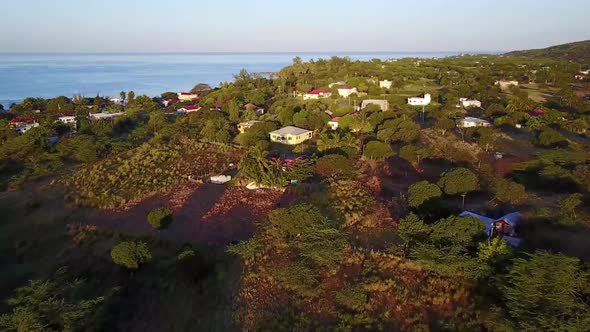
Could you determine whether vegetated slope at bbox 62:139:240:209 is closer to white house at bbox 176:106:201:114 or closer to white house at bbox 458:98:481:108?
white house at bbox 176:106:201:114

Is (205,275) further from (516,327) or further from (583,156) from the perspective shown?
(583,156)

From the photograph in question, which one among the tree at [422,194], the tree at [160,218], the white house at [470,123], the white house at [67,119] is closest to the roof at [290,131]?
the white house at [470,123]

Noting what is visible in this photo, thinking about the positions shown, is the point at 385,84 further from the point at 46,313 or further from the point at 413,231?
the point at 46,313

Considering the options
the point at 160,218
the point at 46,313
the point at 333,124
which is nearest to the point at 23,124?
the point at 333,124

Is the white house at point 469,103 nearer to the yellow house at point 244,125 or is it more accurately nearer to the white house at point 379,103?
the white house at point 379,103

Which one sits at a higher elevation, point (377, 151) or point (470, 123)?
point (470, 123)

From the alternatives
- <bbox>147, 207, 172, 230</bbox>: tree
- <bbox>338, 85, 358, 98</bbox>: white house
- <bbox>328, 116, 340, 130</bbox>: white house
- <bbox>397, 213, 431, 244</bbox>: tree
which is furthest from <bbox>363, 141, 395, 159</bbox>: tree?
<bbox>338, 85, 358, 98</bbox>: white house
